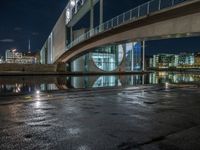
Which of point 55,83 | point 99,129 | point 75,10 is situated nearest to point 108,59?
point 75,10

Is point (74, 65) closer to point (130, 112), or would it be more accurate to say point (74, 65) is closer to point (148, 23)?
point (148, 23)

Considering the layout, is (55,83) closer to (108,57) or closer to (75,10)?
(75,10)

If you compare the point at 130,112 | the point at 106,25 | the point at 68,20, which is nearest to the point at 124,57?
the point at 68,20

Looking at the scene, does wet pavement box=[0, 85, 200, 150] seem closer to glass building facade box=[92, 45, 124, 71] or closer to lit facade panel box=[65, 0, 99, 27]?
lit facade panel box=[65, 0, 99, 27]

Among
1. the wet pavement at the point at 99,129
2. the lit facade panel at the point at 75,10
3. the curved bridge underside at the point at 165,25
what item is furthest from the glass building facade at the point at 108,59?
the wet pavement at the point at 99,129

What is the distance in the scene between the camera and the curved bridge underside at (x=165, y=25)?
18322mm

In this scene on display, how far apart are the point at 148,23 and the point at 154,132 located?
64.2 ft

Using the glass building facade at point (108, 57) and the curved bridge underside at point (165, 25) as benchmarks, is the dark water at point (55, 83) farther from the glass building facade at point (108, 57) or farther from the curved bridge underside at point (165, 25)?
the glass building facade at point (108, 57)

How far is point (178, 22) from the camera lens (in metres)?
20.2

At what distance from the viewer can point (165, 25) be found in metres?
22.0

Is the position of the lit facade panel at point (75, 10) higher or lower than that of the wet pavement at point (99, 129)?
higher

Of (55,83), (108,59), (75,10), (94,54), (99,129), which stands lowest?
(99,129)

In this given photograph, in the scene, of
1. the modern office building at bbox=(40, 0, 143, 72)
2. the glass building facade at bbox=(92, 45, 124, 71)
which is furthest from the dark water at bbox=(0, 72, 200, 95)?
the glass building facade at bbox=(92, 45, 124, 71)

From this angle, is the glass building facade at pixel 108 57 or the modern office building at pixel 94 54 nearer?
the modern office building at pixel 94 54
